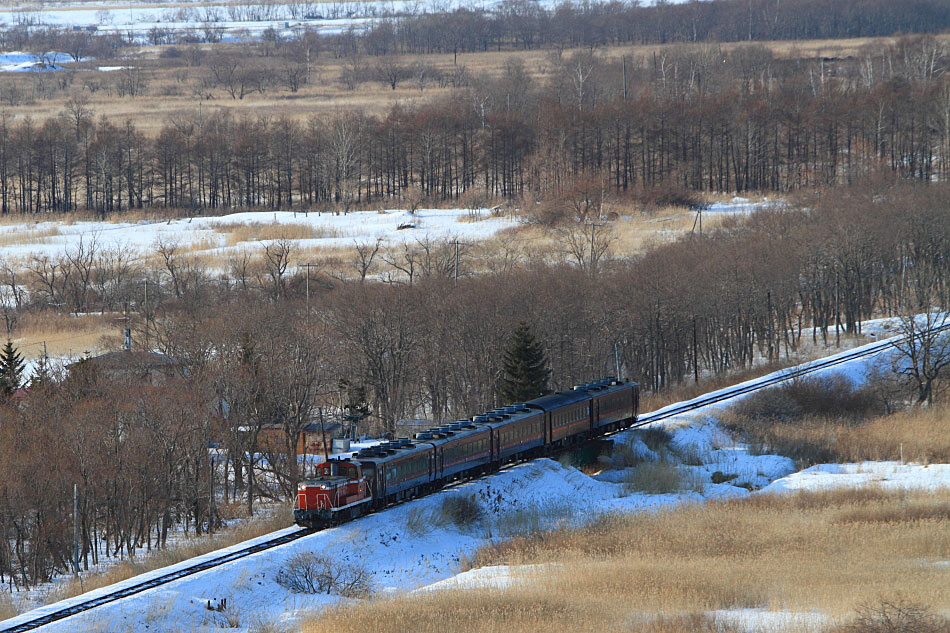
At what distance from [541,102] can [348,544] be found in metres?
115

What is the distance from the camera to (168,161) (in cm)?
12425

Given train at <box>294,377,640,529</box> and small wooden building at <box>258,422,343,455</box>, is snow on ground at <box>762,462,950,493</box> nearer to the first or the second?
train at <box>294,377,640,529</box>

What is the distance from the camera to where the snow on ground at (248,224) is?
96250mm

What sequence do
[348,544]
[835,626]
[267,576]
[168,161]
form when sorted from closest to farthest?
[835,626] < [267,576] < [348,544] < [168,161]

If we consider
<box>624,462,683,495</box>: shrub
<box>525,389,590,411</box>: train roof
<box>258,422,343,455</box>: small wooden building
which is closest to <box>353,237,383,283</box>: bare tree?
<box>258,422,343,455</box>: small wooden building

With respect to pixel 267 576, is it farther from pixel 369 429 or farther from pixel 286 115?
pixel 286 115

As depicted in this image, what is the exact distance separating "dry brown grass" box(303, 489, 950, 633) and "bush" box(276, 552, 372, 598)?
8.26 feet

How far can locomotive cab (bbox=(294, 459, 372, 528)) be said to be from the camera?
3441 centimetres

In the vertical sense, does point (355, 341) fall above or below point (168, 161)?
below

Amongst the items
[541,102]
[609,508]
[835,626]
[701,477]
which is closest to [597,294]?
[701,477]

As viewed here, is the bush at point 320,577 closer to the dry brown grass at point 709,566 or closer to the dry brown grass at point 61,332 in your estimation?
the dry brown grass at point 709,566

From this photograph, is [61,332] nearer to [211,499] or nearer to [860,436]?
[211,499]

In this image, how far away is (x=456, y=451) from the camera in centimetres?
4081

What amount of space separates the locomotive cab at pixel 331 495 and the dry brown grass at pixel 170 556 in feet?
5.72
